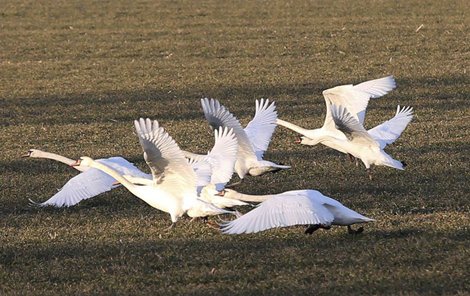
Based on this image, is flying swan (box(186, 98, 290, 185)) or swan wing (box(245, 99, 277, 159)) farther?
swan wing (box(245, 99, 277, 159))

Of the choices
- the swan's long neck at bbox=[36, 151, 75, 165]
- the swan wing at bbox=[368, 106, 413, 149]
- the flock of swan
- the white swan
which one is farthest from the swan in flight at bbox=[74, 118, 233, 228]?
the white swan

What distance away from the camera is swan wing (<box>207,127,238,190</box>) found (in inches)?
343

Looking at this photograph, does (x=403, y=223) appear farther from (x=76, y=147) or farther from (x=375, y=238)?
(x=76, y=147)

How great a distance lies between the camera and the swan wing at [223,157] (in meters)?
8.71

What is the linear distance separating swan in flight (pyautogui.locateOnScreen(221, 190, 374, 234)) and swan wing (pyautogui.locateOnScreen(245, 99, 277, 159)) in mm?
2677

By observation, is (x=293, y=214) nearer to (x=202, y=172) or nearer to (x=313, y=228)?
(x=313, y=228)

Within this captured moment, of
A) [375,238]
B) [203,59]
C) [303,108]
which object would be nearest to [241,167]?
[375,238]

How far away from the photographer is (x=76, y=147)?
515 inches

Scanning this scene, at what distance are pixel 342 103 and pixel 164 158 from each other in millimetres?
3982

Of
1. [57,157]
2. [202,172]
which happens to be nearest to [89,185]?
[57,157]

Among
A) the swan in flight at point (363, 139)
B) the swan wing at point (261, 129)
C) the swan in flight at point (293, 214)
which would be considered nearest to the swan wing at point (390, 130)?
the swan in flight at point (363, 139)

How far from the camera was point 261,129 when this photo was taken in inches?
416

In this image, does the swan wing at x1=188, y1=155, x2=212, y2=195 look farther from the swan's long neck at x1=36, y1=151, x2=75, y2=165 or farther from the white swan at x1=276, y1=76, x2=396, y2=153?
the white swan at x1=276, y1=76, x2=396, y2=153

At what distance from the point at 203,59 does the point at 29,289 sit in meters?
15.1
